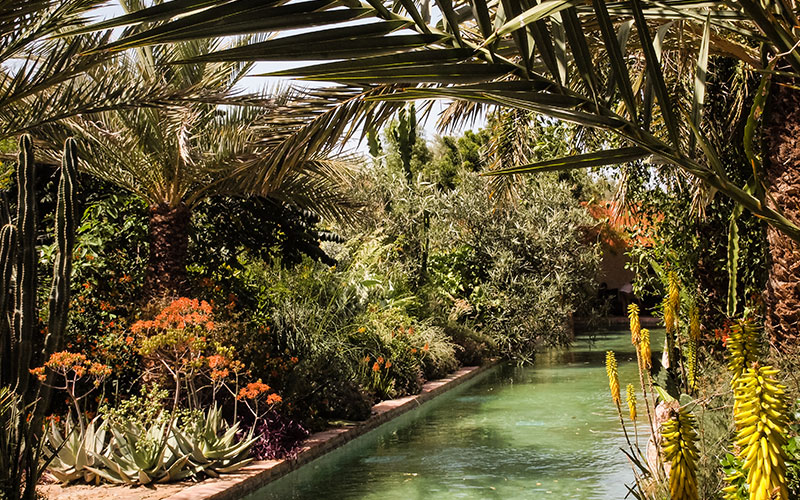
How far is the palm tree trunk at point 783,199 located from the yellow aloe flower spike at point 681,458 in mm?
4226

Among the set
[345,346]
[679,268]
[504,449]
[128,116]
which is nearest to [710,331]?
[679,268]

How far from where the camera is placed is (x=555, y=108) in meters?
1.53

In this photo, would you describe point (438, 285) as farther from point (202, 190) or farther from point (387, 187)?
point (202, 190)

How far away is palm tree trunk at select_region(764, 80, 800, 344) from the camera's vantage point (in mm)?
5719

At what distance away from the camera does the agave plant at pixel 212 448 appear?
679 cm

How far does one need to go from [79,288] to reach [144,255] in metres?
1.17

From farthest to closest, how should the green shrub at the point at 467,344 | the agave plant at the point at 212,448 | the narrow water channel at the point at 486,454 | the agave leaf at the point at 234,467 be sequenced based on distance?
1. the green shrub at the point at 467,344
2. the agave leaf at the point at 234,467
3. the narrow water channel at the point at 486,454
4. the agave plant at the point at 212,448

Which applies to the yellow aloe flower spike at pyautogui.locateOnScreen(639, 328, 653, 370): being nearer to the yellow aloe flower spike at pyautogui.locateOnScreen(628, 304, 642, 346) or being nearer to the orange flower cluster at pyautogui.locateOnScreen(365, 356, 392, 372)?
the yellow aloe flower spike at pyautogui.locateOnScreen(628, 304, 642, 346)

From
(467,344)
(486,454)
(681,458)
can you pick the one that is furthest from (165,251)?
(467,344)

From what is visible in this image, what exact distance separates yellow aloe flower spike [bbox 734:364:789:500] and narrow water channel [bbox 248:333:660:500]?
5.27m

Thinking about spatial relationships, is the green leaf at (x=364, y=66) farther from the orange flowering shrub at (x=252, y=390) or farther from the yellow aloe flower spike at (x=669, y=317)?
the orange flowering shrub at (x=252, y=390)

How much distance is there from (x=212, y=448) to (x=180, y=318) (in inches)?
54.1

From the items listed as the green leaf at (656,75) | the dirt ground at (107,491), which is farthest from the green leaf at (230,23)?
the dirt ground at (107,491)

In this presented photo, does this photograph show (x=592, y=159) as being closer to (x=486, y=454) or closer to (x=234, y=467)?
(x=234, y=467)
